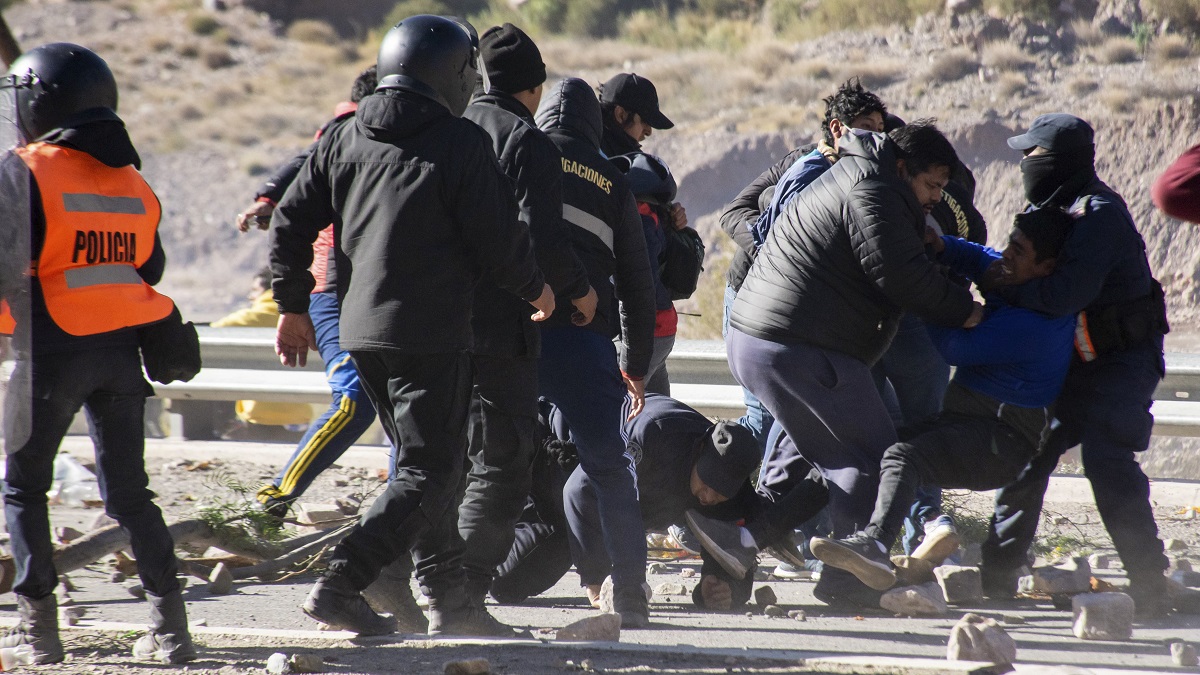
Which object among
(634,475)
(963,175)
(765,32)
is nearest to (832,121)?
(963,175)

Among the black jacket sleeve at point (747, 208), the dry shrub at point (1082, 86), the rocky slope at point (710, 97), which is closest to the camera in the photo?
the black jacket sleeve at point (747, 208)

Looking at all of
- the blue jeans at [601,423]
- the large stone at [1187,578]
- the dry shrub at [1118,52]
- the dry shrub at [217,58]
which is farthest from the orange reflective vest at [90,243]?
the dry shrub at [217,58]

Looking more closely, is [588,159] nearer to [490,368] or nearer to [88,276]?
[490,368]

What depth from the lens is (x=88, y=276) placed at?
11.7 feet

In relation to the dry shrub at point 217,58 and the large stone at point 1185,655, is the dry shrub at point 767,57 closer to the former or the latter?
the dry shrub at point 217,58

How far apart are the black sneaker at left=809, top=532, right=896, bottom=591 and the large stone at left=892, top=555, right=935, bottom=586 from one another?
1.29ft

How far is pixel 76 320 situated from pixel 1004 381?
10.1ft

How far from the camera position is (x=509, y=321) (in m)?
3.93

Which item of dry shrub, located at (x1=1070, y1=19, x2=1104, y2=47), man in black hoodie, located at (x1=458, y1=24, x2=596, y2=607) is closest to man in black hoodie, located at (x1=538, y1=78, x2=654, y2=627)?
man in black hoodie, located at (x1=458, y1=24, x2=596, y2=607)

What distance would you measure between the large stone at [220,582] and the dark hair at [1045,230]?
320 centimetres

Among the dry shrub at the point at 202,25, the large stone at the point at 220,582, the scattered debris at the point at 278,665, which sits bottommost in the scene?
the dry shrub at the point at 202,25

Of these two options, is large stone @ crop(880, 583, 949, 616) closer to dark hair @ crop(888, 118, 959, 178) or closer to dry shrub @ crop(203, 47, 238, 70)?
dark hair @ crop(888, 118, 959, 178)

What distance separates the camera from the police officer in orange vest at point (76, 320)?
11.4 feet

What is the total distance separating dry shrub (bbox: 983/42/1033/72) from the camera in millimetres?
21531
